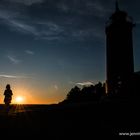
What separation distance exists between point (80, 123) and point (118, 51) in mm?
15004

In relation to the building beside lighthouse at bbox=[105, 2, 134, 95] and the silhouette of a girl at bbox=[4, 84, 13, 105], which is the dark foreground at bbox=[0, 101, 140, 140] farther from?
the silhouette of a girl at bbox=[4, 84, 13, 105]

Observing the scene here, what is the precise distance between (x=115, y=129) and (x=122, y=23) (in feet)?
60.8

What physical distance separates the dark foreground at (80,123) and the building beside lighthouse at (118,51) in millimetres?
9570

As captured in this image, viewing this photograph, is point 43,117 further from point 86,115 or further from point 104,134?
point 104,134

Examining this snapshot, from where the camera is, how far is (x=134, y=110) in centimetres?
2009

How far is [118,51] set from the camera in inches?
1272

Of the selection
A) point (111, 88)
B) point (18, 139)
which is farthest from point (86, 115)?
point (111, 88)

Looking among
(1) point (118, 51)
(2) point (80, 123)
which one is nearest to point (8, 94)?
→ (1) point (118, 51)

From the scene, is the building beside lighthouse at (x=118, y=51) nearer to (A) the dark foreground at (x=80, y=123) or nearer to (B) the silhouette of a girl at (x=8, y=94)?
(A) the dark foreground at (x=80, y=123)

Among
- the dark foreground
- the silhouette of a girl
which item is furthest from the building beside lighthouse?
the silhouette of a girl

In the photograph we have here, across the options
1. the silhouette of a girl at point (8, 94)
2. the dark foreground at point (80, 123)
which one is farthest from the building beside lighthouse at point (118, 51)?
the silhouette of a girl at point (8, 94)

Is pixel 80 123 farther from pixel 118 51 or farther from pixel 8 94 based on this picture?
pixel 8 94

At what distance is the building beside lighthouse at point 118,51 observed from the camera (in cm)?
3166

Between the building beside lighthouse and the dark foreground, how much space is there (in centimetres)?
957
